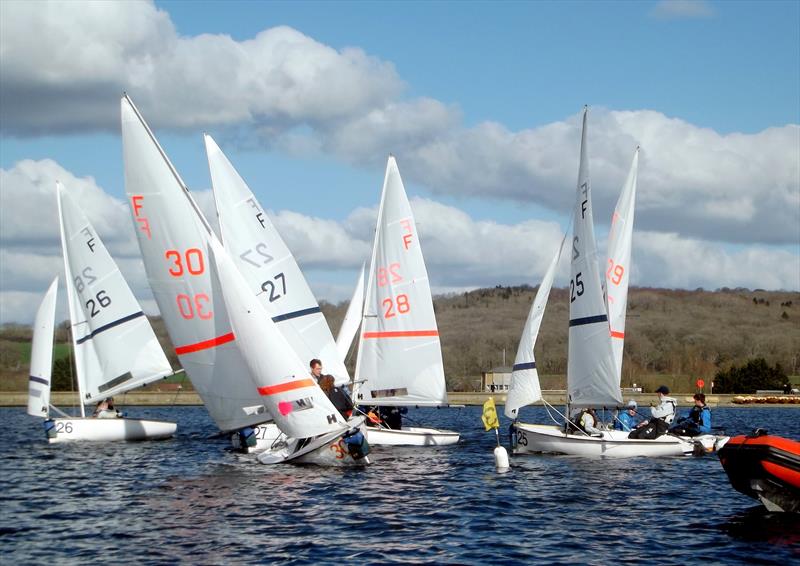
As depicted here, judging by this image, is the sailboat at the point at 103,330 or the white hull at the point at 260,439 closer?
the white hull at the point at 260,439

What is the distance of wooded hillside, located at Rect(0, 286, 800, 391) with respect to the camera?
128 meters

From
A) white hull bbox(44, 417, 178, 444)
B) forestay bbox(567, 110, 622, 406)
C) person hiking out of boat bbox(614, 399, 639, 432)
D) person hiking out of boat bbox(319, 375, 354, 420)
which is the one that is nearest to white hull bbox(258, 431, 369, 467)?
person hiking out of boat bbox(319, 375, 354, 420)

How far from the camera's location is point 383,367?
35312 millimetres

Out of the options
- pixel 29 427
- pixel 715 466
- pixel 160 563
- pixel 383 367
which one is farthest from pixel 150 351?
pixel 160 563

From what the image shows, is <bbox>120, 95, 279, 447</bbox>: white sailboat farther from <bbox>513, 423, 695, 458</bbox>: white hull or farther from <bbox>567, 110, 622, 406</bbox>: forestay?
<bbox>567, 110, 622, 406</bbox>: forestay

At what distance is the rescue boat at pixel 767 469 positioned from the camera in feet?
63.8

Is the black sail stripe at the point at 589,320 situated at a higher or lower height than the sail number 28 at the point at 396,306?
lower

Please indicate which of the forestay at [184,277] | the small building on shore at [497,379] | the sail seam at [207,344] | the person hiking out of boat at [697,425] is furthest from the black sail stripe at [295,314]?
the small building on shore at [497,379]

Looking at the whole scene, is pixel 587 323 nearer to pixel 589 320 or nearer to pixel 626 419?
pixel 589 320

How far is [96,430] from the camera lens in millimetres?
36812

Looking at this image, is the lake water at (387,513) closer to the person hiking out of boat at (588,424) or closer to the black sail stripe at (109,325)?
the person hiking out of boat at (588,424)

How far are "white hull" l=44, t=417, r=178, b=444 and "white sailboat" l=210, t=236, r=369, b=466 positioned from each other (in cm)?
1317

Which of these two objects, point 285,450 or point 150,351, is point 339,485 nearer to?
point 285,450

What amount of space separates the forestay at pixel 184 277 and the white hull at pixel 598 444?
355 inches
